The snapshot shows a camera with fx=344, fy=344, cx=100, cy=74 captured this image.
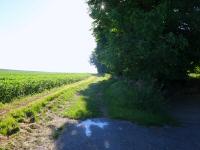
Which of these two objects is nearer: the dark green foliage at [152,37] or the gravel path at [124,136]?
the gravel path at [124,136]

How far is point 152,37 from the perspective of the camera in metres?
18.7

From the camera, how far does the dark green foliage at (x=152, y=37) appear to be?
18.8 m

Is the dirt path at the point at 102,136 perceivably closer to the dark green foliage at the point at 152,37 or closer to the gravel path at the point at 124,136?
the gravel path at the point at 124,136

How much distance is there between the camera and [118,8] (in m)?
21.5

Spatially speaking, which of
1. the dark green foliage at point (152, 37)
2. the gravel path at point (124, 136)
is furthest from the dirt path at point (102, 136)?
the dark green foliage at point (152, 37)

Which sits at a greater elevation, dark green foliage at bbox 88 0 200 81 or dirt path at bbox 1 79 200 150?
dark green foliage at bbox 88 0 200 81

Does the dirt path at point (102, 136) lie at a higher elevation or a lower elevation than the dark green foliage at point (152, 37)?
lower

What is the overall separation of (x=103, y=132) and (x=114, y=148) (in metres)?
2.11

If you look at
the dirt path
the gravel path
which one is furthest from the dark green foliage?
the gravel path

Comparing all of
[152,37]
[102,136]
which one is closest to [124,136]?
[102,136]

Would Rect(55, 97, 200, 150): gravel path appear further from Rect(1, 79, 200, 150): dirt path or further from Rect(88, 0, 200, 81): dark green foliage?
Rect(88, 0, 200, 81): dark green foliage

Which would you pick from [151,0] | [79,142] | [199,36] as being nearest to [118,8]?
[151,0]

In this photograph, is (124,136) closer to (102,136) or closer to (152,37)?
(102,136)

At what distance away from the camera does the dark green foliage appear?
1883 cm
